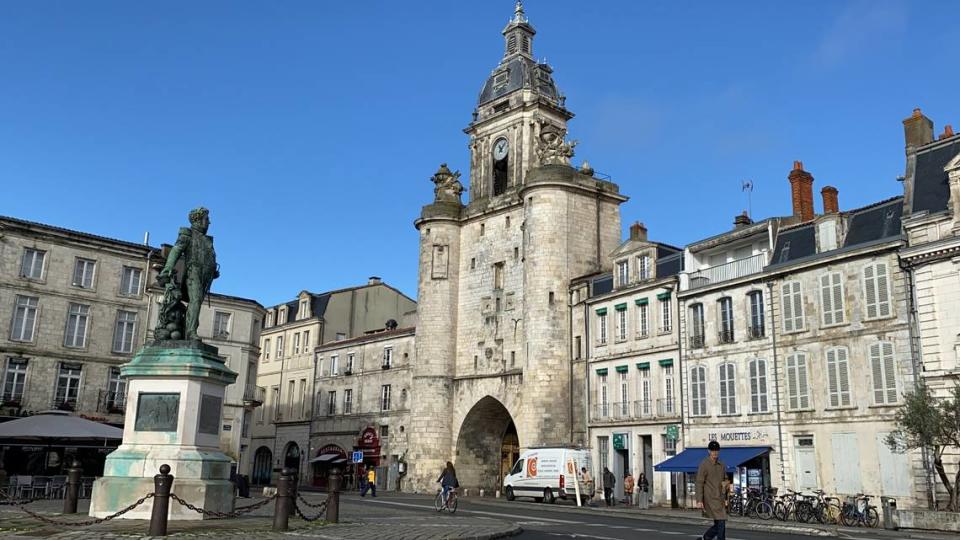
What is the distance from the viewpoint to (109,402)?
38719 mm

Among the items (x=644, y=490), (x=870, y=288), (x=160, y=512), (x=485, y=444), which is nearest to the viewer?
(x=160, y=512)

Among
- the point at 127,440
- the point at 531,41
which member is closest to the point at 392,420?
the point at 531,41

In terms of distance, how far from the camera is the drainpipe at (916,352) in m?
24.5

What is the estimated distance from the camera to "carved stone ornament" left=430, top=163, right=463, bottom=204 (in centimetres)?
A: 5003

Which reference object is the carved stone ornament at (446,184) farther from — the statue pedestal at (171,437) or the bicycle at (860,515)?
the statue pedestal at (171,437)

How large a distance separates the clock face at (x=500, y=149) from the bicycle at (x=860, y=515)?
30.2 meters

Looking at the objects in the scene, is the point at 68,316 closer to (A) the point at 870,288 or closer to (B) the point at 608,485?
(B) the point at 608,485

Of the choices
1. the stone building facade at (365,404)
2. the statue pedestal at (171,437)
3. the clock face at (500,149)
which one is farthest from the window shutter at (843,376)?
the clock face at (500,149)

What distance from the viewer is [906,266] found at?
25.7 m

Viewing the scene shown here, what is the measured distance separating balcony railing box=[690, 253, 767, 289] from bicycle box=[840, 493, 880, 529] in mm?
9533

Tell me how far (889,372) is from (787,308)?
4.35m

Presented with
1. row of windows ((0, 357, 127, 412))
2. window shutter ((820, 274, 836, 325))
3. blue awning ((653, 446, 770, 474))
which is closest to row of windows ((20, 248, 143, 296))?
row of windows ((0, 357, 127, 412))

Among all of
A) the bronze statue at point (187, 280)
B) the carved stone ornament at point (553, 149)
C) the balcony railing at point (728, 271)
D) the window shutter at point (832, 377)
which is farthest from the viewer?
the carved stone ornament at point (553, 149)

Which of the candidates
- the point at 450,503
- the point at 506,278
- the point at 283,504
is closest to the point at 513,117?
the point at 506,278
